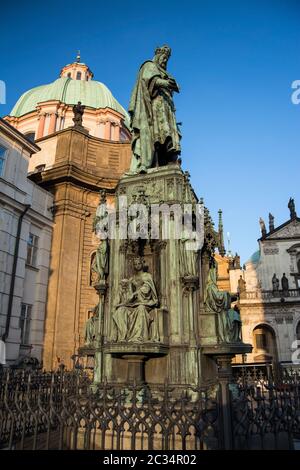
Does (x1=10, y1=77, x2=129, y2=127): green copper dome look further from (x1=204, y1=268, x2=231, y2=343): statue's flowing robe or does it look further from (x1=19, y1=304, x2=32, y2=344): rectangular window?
(x1=204, y1=268, x2=231, y2=343): statue's flowing robe

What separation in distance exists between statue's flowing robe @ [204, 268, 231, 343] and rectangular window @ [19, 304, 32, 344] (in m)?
13.5

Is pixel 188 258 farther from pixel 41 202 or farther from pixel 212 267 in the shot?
pixel 41 202

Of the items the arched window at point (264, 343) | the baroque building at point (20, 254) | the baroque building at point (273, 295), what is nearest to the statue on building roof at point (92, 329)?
the baroque building at point (20, 254)

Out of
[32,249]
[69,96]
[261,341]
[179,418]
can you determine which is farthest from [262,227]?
[179,418]

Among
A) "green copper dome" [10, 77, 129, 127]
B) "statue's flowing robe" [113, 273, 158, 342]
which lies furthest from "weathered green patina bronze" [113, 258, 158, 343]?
"green copper dome" [10, 77, 129, 127]

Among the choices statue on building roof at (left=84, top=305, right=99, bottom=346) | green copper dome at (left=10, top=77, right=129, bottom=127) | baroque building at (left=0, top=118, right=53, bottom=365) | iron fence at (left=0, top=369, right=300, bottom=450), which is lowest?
iron fence at (left=0, top=369, right=300, bottom=450)

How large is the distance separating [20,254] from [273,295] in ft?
98.5

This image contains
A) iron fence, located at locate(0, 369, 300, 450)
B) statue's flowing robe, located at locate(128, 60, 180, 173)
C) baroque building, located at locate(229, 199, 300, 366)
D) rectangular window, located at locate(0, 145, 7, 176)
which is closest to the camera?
iron fence, located at locate(0, 369, 300, 450)

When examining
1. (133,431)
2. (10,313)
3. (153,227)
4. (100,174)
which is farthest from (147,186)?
(100,174)

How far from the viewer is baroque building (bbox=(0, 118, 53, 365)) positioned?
54.7 feet

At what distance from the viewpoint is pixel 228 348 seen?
652 cm
